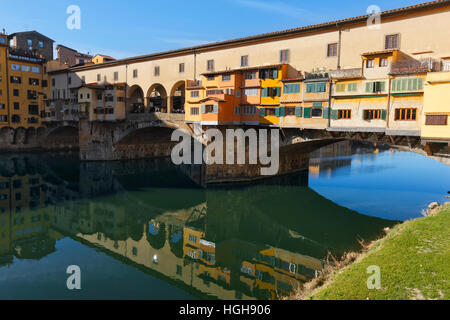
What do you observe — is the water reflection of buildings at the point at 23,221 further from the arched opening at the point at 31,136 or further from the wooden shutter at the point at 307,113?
the arched opening at the point at 31,136

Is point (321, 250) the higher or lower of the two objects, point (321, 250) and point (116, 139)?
the lower

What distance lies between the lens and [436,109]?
2166 cm

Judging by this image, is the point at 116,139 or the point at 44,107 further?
the point at 44,107

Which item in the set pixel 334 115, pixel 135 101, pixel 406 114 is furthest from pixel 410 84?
pixel 135 101

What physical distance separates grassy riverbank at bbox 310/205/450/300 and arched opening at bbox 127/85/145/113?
138ft

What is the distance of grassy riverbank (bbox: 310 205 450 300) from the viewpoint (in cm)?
1105

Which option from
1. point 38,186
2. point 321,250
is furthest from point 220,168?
point 38,186

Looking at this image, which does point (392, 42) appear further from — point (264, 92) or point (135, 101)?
point (135, 101)

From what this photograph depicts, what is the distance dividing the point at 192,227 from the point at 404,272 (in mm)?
16519

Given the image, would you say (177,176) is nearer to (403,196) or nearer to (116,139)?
(116,139)

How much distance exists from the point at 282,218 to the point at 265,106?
12.3 meters

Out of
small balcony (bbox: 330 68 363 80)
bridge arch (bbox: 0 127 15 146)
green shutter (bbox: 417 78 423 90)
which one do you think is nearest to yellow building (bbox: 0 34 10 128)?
bridge arch (bbox: 0 127 15 146)

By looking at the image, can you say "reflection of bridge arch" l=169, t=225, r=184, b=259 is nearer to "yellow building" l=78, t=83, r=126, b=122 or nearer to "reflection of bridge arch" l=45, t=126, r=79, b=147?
"yellow building" l=78, t=83, r=126, b=122

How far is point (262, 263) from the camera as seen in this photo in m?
19.0
